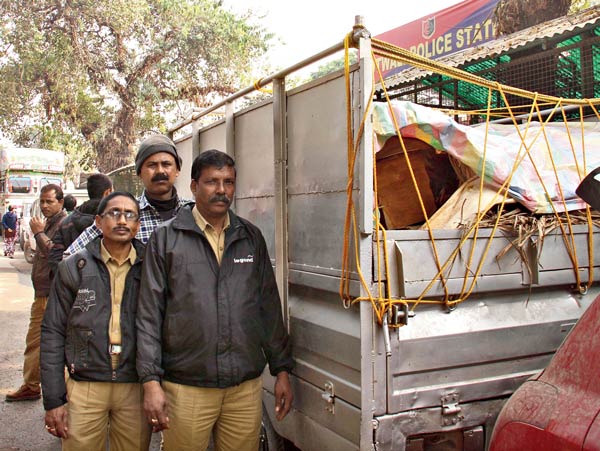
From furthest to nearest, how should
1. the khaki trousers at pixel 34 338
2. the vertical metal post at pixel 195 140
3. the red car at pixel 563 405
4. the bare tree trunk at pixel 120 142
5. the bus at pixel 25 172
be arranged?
the bus at pixel 25 172 < the bare tree trunk at pixel 120 142 < the khaki trousers at pixel 34 338 < the vertical metal post at pixel 195 140 < the red car at pixel 563 405

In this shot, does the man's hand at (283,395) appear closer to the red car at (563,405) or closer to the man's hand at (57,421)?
the man's hand at (57,421)

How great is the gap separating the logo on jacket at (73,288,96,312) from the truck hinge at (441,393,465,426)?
158 cm

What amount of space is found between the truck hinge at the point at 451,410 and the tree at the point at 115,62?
1631 centimetres

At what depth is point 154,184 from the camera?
2982mm

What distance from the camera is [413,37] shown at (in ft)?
36.3

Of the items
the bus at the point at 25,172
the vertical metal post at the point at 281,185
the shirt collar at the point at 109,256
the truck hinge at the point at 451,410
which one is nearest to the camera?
the truck hinge at the point at 451,410

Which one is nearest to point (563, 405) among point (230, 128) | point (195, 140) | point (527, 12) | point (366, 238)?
point (366, 238)

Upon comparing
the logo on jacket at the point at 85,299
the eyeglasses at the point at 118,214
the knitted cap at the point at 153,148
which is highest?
the knitted cap at the point at 153,148

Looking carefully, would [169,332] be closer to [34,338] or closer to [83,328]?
[83,328]

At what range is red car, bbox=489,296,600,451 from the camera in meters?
1.37

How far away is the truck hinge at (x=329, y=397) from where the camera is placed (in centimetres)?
231

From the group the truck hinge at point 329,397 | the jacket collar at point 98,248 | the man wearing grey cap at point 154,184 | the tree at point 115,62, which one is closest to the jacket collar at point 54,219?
the man wearing grey cap at point 154,184

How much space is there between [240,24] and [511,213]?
16739 mm

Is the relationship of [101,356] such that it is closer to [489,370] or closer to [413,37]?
[489,370]
